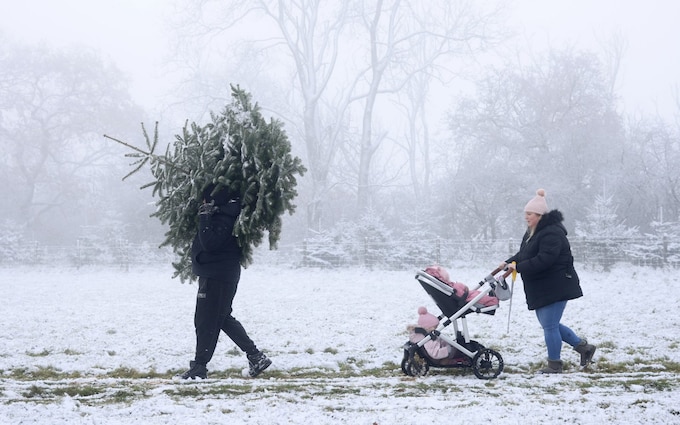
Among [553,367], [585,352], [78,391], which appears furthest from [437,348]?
[78,391]

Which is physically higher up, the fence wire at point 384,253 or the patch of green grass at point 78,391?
the fence wire at point 384,253

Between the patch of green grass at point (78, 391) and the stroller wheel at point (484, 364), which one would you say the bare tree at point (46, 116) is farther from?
the stroller wheel at point (484, 364)

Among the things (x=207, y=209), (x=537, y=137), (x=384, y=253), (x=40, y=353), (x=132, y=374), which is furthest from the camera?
(x=537, y=137)

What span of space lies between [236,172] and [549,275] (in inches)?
109

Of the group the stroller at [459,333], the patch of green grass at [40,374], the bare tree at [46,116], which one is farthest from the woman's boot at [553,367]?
the bare tree at [46,116]

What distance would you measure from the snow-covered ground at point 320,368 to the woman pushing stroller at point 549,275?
0.25m

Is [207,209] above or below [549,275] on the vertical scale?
above

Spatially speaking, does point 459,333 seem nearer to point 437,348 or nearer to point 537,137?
point 437,348

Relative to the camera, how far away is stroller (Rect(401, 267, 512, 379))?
215 inches

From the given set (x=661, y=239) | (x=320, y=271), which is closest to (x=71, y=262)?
(x=320, y=271)

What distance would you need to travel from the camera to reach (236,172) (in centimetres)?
561

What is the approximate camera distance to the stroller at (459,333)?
547 centimetres

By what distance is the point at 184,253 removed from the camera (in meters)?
6.00

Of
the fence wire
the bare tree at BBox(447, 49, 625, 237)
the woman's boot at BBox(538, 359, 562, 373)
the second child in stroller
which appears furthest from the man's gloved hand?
the bare tree at BBox(447, 49, 625, 237)
